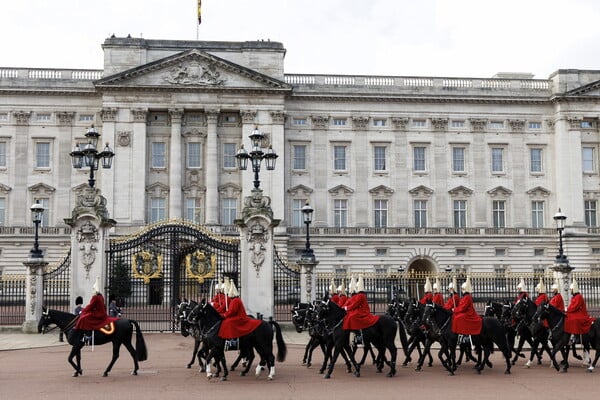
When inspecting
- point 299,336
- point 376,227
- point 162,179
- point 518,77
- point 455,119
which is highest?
point 518,77

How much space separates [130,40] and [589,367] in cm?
4707

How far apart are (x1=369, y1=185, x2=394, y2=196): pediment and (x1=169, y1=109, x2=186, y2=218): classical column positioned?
15.2m

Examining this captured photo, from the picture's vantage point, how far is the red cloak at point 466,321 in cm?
1827

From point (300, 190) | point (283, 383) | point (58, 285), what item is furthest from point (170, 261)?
point (300, 190)

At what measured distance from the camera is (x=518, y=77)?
6550 cm

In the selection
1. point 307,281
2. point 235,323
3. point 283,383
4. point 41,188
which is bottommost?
point 283,383

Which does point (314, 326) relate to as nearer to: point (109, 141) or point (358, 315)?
point (358, 315)

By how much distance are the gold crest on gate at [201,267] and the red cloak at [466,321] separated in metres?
13.7

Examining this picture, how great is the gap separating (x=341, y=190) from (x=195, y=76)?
14522mm

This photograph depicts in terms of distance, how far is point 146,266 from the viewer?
29500 millimetres

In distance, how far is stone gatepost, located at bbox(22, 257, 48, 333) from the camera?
1099 inches

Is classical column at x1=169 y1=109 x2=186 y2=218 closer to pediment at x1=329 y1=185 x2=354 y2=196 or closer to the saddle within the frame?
pediment at x1=329 y1=185 x2=354 y2=196

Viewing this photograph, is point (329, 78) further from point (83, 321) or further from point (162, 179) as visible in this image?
point (83, 321)

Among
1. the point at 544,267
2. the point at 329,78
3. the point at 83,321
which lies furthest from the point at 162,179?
the point at 83,321
